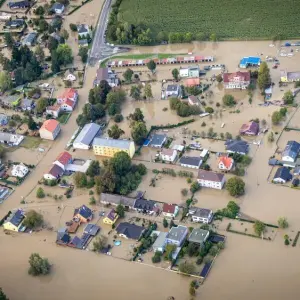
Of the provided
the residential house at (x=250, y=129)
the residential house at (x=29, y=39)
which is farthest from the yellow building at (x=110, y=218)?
the residential house at (x=29, y=39)

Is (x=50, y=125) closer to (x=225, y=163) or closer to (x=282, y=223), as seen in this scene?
(x=225, y=163)

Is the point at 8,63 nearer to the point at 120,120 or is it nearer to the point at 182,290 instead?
the point at 120,120

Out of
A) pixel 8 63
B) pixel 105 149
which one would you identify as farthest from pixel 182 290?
pixel 8 63

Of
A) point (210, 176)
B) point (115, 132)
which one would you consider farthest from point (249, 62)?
point (210, 176)

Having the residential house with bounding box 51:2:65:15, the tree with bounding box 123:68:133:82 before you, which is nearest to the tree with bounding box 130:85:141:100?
the tree with bounding box 123:68:133:82

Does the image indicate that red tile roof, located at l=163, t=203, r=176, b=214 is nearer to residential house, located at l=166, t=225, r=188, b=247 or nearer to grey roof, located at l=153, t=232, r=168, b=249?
residential house, located at l=166, t=225, r=188, b=247

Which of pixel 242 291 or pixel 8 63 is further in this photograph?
pixel 8 63
